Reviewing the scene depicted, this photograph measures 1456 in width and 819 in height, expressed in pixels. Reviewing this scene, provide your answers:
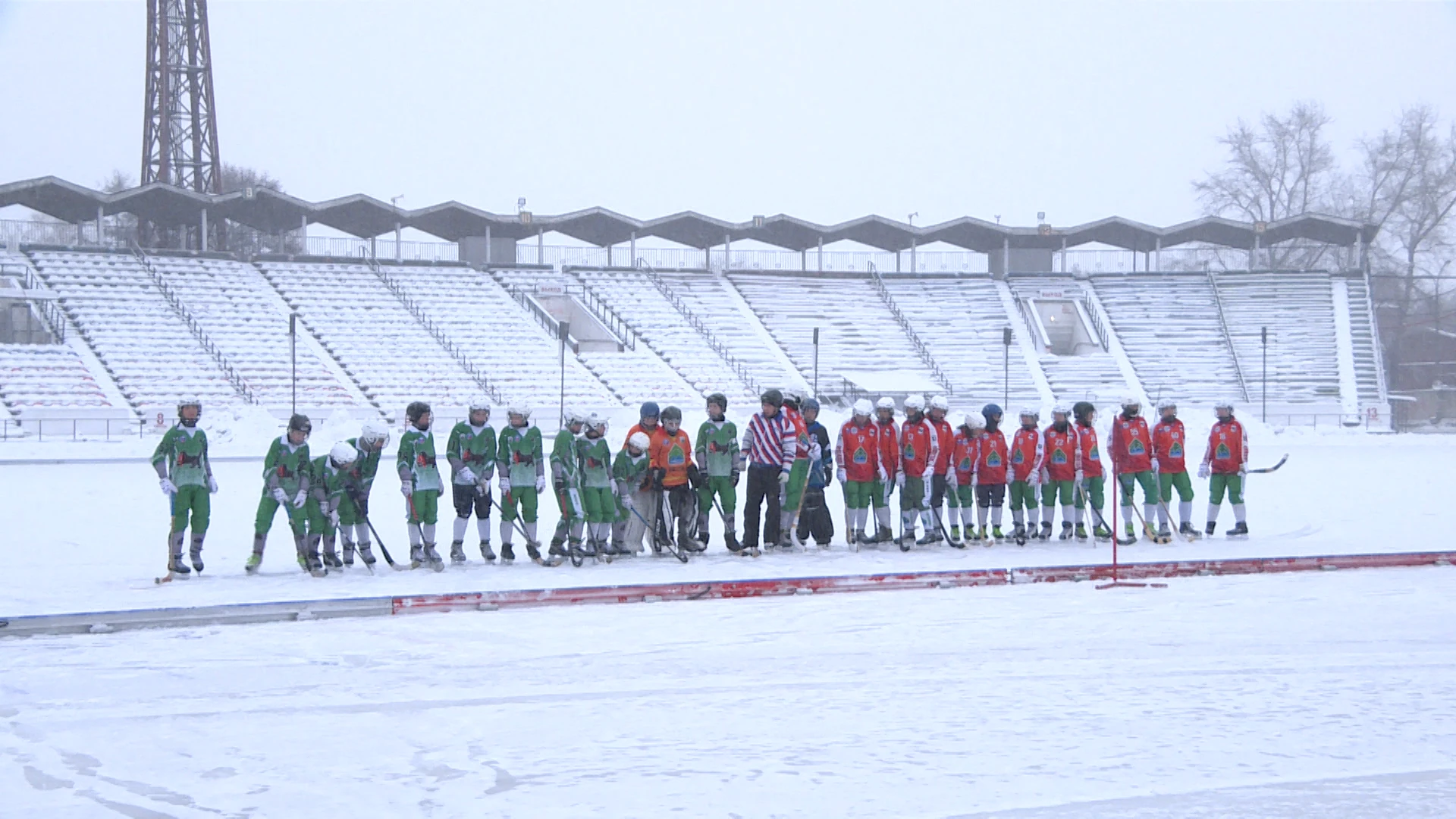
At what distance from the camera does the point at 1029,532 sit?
53.3 feet

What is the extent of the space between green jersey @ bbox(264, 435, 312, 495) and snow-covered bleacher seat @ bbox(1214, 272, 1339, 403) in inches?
1641

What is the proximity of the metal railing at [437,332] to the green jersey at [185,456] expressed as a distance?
27.8 metres

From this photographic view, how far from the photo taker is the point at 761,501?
15117mm

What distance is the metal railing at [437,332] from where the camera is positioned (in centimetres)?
4188

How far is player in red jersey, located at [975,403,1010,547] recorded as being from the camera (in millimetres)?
15859

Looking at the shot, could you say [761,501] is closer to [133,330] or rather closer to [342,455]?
[342,455]

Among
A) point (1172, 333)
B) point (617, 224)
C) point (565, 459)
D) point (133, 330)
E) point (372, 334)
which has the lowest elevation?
point (565, 459)

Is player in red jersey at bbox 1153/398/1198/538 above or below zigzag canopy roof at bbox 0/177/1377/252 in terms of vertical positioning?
below

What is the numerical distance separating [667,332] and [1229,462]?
34359 millimetres

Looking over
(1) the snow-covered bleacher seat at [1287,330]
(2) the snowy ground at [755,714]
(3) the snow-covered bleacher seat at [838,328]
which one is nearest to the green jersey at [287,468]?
(2) the snowy ground at [755,714]

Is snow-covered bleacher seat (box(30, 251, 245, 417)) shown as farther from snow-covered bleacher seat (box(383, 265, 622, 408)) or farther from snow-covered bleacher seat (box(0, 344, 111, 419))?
snow-covered bleacher seat (box(383, 265, 622, 408))

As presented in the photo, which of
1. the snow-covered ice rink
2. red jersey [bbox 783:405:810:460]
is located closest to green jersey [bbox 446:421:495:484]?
the snow-covered ice rink

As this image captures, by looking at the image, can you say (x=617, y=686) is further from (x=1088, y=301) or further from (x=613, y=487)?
(x=1088, y=301)

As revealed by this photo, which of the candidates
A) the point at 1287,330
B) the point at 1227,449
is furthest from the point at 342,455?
the point at 1287,330
